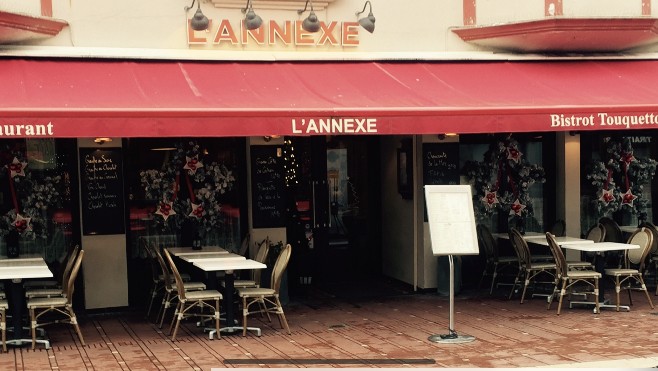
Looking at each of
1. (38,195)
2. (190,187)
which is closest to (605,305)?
(190,187)

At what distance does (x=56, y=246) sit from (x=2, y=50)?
8.76 ft

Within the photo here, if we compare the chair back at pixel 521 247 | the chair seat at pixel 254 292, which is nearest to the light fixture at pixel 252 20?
the chair seat at pixel 254 292

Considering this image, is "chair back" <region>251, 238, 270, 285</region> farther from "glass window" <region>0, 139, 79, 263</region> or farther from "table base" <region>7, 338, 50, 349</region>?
"table base" <region>7, 338, 50, 349</region>

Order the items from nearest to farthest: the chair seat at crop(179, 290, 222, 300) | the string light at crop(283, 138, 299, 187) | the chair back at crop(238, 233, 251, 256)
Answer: the chair seat at crop(179, 290, 222, 300) < the chair back at crop(238, 233, 251, 256) < the string light at crop(283, 138, 299, 187)

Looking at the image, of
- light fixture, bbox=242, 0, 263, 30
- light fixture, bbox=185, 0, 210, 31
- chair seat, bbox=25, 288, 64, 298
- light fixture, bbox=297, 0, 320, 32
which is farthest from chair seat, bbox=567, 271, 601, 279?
chair seat, bbox=25, 288, 64, 298

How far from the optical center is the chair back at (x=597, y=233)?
1374 cm

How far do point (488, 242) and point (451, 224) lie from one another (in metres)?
3.53

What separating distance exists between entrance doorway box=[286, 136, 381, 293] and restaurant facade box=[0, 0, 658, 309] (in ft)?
0.09

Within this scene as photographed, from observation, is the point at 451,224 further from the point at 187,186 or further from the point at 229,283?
the point at 187,186

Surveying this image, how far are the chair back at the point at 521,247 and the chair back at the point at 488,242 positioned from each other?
509 mm

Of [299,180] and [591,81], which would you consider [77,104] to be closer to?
[299,180]

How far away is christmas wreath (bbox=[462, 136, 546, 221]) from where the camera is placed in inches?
572

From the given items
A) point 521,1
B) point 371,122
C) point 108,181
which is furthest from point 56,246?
point 521,1

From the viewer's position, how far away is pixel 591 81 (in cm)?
1345
